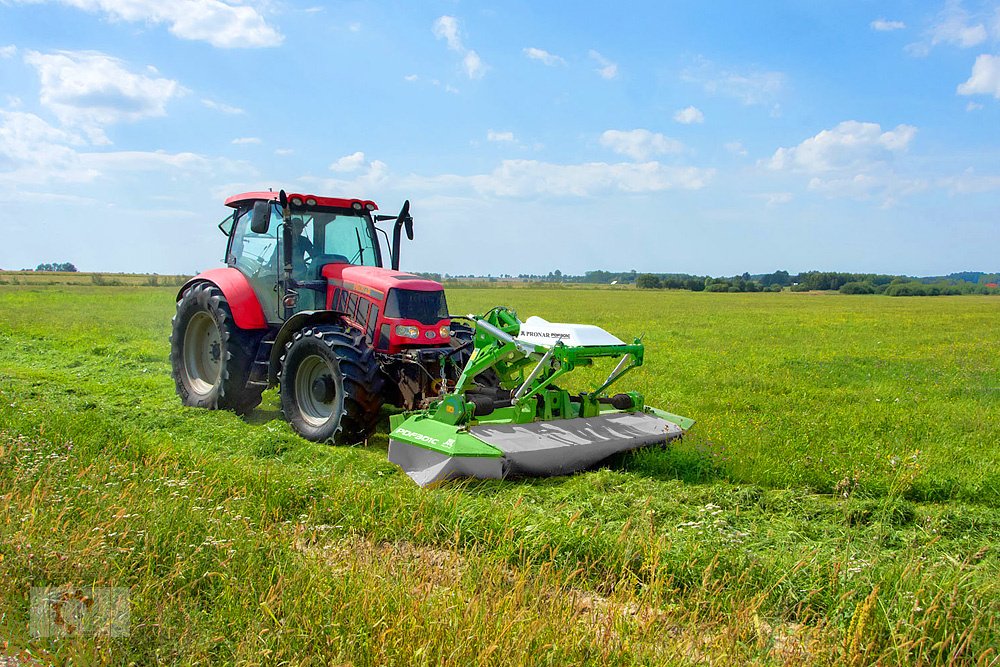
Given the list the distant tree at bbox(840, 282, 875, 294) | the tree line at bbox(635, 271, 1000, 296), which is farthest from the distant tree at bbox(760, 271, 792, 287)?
the distant tree at bbox(840, 282, 875, 294)

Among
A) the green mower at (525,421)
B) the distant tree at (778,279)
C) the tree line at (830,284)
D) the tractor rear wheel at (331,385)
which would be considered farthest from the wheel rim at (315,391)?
the distant tree at (778,279)

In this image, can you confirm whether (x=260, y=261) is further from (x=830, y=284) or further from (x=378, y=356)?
(x=830, y=284)

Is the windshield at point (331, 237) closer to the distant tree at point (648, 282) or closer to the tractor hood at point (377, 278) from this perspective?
the tractor hood at point (377, 278)

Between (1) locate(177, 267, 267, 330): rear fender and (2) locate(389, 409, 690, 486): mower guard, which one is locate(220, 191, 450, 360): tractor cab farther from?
(2) locate(389, 409, 690, 486): mower guard

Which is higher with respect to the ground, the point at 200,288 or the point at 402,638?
the point at 200,288

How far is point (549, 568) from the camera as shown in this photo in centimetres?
411

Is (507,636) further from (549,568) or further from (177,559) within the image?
(177,559)

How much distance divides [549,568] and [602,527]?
2.48 feet

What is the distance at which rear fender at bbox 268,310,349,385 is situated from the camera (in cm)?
808

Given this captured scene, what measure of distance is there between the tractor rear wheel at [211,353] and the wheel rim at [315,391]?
1.10 meters

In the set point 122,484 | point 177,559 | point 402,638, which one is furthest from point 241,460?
point 402,638

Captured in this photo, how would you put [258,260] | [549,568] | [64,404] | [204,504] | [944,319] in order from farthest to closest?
[944,319]
[258,260]
[64,404]
[204,504]
[549,568]

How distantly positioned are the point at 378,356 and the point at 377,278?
868 mm

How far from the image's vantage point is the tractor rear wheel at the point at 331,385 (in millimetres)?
7270
